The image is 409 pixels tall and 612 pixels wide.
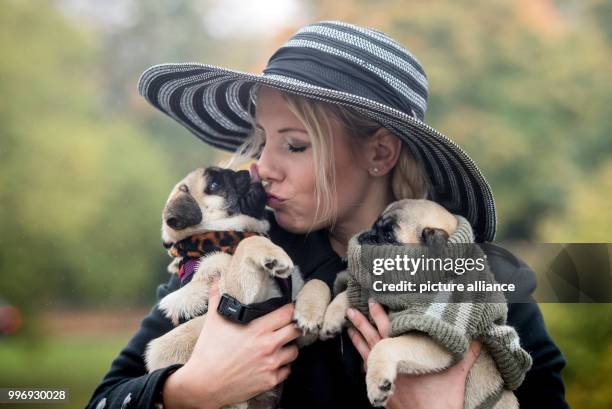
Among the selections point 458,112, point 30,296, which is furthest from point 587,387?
point 458,112

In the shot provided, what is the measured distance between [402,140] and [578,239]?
17.6 feet

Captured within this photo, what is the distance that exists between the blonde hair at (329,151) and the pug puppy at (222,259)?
243mm

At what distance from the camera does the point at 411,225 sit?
84.5 inches

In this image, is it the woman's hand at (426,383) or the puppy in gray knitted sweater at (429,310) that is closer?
the puppy in gray knitted sweater at (429,310)

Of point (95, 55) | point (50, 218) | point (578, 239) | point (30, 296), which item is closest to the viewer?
point (578, 239)

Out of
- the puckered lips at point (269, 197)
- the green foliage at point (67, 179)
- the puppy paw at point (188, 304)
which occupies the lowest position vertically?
the puppy paw at point (188, 304)

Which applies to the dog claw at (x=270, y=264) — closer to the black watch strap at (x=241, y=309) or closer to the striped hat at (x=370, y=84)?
the black watch strap at (x=241, y=309)

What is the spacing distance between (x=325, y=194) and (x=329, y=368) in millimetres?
620

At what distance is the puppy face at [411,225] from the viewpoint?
2.12m

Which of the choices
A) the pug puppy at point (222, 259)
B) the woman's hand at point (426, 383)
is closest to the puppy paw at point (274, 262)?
the pug puppy at point (222, 259)

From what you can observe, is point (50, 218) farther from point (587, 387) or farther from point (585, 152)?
point (585, 152)

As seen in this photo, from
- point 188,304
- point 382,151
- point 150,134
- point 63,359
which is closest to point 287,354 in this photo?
point 188,304

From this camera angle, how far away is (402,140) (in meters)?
2.47

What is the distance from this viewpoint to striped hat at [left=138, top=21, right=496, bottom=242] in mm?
2223
